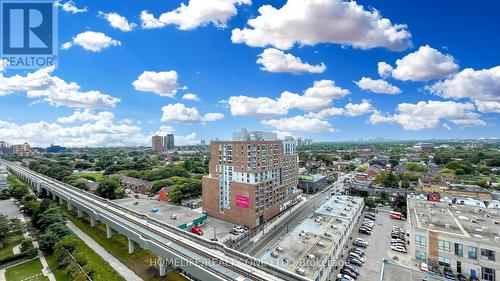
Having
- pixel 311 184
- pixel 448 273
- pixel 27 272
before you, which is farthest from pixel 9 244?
pixel 311 184

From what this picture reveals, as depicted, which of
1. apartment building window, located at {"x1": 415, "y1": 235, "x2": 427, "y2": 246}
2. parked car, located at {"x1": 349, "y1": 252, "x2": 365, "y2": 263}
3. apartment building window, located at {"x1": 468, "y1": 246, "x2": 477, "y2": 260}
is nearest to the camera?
apartment building window, located at {"x1": 468, "y1": 246, "x2": 477, "y2": 260}

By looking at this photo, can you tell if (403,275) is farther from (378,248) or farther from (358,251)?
(378,248)

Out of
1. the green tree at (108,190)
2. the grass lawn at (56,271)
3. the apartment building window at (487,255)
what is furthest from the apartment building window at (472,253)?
the green tree at (108,190)

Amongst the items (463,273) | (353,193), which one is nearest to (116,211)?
(463,273)

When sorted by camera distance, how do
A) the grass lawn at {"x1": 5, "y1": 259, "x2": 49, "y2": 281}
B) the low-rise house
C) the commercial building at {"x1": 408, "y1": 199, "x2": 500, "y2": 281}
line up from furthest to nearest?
1. the low-rise house
2. the grass lawn at {"x1": 5, "y1": 259, "x2": 49, "y2": 281}
3. the commercial building at {"x1": 408, "y1": 199, "x2": 500, "y2": 281}

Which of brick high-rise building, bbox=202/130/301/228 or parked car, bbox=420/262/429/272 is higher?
brick high-rise building, bbox=202/130/301/228

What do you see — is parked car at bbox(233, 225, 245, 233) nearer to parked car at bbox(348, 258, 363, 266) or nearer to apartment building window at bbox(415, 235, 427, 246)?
parked car at bbox(348, 258, 363, 266)

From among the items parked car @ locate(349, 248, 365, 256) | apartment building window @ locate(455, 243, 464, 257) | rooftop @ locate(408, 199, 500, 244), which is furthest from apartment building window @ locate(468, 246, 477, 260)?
parked car @ locate(349, 248, 365, 256)

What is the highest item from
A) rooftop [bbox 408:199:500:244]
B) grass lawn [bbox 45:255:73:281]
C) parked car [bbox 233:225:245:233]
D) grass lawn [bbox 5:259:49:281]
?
rooftop [bbox 408:199:500:244]
